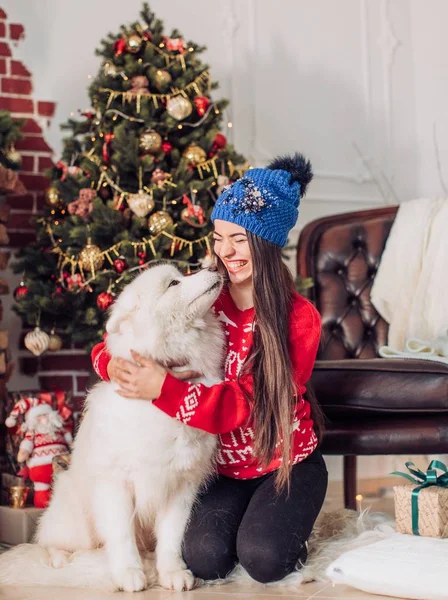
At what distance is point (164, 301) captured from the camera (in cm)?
190

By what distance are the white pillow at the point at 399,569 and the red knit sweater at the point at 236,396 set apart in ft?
1.05

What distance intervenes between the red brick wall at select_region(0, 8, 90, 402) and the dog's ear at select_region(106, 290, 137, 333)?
5.50ft

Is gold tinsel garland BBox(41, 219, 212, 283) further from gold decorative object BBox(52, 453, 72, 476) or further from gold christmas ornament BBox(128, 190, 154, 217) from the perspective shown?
gold decorative object BBox(52, 453, 72, 476)

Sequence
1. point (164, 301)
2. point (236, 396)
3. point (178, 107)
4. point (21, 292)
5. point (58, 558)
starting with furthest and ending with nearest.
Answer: point (21, 292) → point (178, 107) → point (58, 558) → point (236, 396) → point (164, 301)

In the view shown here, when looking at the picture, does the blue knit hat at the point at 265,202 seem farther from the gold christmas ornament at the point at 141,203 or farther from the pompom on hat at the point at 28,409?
the pompom on hat at the point at 28,409

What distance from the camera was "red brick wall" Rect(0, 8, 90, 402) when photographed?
3559mm

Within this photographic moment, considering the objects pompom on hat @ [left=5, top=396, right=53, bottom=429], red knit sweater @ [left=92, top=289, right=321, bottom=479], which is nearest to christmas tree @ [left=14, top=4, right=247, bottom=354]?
pompom on hat @ [left=5, top=396, right=53, bottom=429]

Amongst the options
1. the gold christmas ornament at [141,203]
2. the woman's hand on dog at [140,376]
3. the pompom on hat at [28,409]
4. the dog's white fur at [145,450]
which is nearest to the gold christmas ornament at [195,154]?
the gold christmas ornament at [141,203]

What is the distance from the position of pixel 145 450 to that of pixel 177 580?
13.5 inches

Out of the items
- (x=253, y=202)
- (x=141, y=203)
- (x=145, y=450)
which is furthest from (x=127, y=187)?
(x=145, y=450)

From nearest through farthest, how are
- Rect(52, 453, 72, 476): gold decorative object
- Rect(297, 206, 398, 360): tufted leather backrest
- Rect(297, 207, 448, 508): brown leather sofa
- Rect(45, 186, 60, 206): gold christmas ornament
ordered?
Rect(297, 207, 448, 508): brown leather sofa < Rect(52, 453, 72, 476): gold decorative object < Rect(45, 186, 60, 206): gold christmas ornament < Rect(297, 206, 398, 360): tufted leather backrest

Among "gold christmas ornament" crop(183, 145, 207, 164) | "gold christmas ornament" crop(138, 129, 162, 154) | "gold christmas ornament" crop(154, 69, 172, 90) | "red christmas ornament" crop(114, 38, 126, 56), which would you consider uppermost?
"red christmas ornament" crop(114, 38, 126, 56)

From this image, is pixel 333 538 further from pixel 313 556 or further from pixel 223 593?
pixel 223 593

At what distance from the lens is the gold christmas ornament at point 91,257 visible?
3.00 metres
